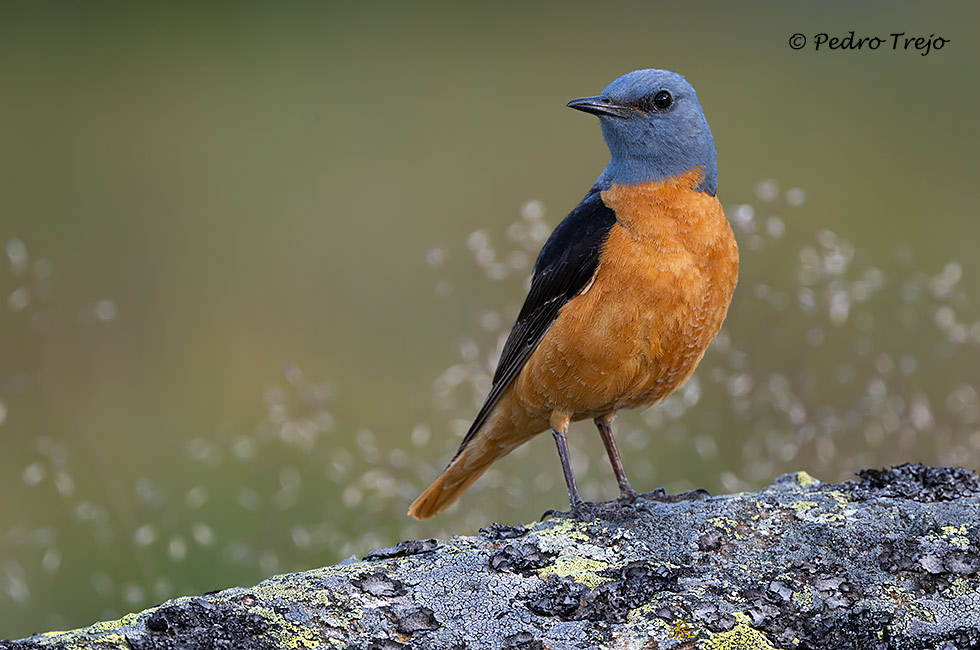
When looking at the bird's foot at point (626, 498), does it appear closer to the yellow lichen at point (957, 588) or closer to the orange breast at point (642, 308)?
the orange breast at point (642, 308)

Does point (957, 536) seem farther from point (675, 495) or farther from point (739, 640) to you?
point (675, 495)

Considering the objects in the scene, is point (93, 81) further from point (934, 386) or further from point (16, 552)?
point (934, 386)

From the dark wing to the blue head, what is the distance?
0.21 m

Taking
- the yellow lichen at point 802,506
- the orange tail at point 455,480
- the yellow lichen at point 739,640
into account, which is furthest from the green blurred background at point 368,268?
the yellow lichen at point 739,640

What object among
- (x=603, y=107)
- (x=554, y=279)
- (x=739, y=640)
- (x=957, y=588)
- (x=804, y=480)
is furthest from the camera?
(x=603, y=107)

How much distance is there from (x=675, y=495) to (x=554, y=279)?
966 mm

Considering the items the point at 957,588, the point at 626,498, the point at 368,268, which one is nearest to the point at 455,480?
the point at 626,498

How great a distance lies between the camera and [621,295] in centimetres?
399

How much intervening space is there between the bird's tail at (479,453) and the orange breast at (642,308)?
0.64 ft

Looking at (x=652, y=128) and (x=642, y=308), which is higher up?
(x=652, y=128)

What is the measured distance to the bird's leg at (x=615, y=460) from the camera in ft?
13.6

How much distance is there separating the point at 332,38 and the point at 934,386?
21.1ft

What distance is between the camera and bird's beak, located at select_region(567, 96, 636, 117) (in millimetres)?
4371

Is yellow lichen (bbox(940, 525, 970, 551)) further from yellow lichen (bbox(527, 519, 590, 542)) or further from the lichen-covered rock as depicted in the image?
yellow lichen (bbox(527, 519, 590, 542))
